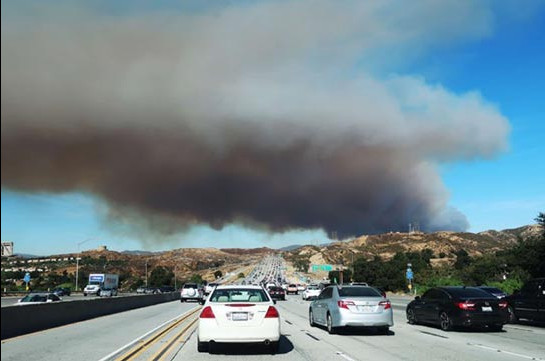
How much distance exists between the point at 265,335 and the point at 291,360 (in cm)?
95

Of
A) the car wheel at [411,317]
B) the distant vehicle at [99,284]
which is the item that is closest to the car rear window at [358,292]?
the car wheel at [411,317]

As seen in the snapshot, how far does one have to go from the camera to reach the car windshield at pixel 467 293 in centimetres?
1926

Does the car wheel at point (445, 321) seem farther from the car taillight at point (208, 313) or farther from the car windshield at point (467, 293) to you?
the car taillight at point (208, 313)

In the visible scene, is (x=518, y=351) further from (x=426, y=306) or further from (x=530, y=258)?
(x=530, y=258)

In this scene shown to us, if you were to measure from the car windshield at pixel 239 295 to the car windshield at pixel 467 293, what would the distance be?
9.15 meters

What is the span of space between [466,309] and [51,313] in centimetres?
1609

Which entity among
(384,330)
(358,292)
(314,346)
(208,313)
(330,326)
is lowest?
(384,330)

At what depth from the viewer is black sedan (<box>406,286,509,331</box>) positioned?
18.8 m

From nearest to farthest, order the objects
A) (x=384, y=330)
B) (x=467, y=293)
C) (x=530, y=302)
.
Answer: (x=384, y=330) < (x=467, y=293) < (x=530, y=302)

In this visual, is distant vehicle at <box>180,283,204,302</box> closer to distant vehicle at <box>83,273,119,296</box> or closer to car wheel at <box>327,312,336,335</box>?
distant vehicle at <box>83,273,119,296</box>

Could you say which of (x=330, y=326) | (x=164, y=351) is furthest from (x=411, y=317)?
(x=164, y=351)

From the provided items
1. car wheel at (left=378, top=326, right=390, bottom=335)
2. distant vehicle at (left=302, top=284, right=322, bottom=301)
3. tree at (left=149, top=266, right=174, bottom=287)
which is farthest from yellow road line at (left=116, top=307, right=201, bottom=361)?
tree at (left=149, top=266, right=174, bottom=287)

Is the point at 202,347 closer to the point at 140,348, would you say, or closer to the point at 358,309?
the point at 140,348

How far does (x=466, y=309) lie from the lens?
738 inches
